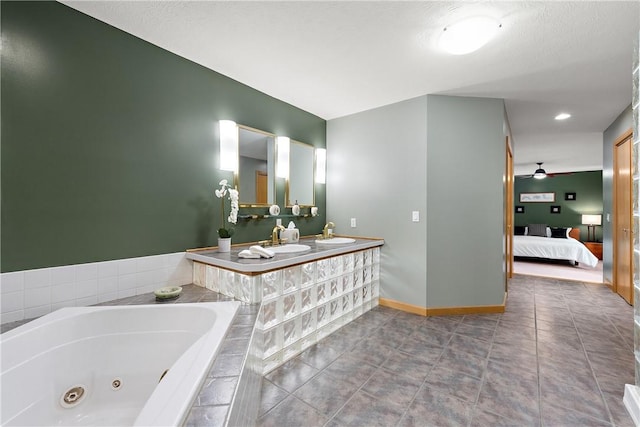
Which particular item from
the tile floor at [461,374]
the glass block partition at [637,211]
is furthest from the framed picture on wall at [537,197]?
the glass block partition at [637,211]

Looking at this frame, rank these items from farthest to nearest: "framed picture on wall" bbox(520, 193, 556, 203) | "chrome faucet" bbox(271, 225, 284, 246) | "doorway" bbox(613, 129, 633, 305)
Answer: "framed picture on wall" bbox(520, 193, 556, 203)
"doorway" bbox(613, 129, 633, 305)
"chrome faucet" bbox(271, 225, 284, 246)

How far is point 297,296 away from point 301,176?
1.58m

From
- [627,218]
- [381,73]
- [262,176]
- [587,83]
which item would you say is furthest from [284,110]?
[627,218]

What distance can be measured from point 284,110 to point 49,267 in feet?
7.84

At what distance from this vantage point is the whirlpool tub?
3.78 ft

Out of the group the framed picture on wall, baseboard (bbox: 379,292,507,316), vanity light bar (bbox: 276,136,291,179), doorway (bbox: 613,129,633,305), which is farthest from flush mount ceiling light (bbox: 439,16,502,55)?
the framed picture on wall

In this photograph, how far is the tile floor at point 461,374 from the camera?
1487mm

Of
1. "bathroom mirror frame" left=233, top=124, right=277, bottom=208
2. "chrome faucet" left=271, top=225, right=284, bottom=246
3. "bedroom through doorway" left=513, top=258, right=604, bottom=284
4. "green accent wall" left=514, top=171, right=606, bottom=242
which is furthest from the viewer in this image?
"green accent wall" left=514, top=171, right=606, bottom=242

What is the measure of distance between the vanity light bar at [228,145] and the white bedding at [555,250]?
20.5 ft

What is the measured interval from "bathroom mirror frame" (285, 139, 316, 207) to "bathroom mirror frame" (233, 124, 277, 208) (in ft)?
0.80

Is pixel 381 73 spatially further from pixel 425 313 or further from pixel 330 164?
pixel 425 313

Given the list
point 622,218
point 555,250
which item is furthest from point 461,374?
point 555,250

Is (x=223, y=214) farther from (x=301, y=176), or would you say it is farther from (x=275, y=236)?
(x=301, y=176)

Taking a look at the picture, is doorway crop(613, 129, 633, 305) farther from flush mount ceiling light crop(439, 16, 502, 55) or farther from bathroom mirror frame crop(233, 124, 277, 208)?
bathroom mirror frame crop(233, 124, 277, 208)
